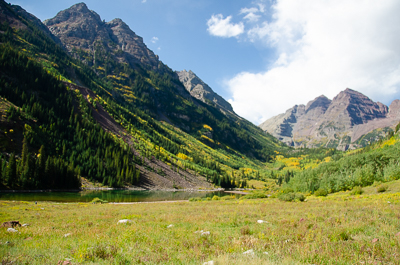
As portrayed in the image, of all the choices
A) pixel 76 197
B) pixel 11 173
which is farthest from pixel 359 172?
pixel 11 173

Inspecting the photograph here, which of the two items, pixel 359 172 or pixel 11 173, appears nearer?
pixel 359 172

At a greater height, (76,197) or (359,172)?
(359,172)

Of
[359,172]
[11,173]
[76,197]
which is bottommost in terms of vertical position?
[76,197]

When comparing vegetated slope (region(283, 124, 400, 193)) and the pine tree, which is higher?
vegetated slope (region(283, 124, 400, 193))

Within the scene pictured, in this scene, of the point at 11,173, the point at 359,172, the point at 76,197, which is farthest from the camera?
the point at 11,173

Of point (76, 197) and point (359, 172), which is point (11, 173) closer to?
point (76, 197)

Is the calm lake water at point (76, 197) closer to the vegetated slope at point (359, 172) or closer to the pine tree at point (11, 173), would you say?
the pine tree at point (11, 173)

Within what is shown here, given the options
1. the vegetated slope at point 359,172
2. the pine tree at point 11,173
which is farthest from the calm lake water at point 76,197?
the vegetated slope at point 359,172

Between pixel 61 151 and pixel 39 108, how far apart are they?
30.3 metres

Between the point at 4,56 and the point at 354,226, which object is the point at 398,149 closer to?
the point at 354,226

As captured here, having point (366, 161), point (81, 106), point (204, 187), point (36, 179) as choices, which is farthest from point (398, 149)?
point (81, 106)

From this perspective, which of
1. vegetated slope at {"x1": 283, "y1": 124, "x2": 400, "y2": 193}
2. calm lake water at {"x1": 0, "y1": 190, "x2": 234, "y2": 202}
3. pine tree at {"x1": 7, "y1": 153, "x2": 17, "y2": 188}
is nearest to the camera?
vegetated slope at {"x1": 283, "y1": 124, "x2": 400, "y2": 193}

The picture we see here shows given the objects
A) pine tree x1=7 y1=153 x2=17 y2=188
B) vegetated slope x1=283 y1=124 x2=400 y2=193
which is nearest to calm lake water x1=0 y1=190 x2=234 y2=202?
pine tree x1=7 y1=153 x2=17 y2=188

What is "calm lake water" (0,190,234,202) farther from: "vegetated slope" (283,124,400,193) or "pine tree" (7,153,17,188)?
"vegetated slope" (283,124,400,193)
